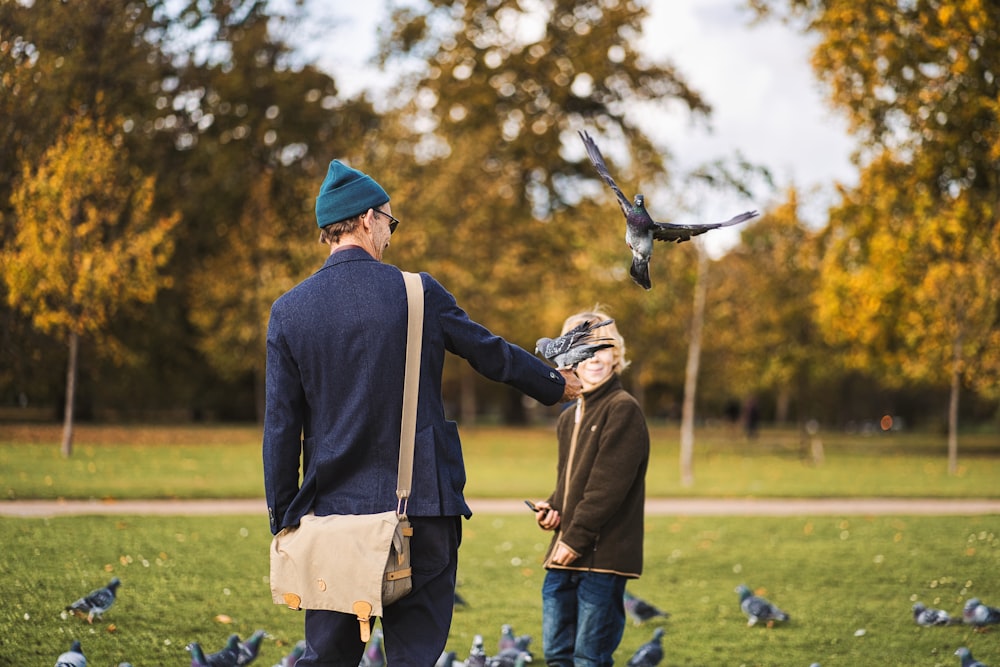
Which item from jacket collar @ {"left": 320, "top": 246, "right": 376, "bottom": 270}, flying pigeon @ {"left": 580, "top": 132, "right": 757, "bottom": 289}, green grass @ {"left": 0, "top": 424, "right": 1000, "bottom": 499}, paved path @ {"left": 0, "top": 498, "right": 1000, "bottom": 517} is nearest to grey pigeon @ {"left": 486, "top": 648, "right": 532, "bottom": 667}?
flying pigeon @ {"left": 580, "top": 132, "right": 757, "bottom": 289}

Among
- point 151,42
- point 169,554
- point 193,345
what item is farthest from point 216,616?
point 193,345

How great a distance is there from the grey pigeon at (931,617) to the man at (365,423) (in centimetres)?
483

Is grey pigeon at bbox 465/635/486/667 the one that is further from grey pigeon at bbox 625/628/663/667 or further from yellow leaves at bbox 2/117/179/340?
yellow leaves at bbox 2/117/179/340

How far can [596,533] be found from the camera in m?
4.80

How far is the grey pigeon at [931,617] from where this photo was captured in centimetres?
705

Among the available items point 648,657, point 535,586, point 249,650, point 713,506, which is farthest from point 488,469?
point 249,650

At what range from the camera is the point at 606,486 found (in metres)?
4.82

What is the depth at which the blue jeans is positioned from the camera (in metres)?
4.73

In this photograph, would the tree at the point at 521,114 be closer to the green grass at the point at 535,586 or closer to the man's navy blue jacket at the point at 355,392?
the green grass at the point at 535,586

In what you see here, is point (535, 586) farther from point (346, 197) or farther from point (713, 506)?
point (713, 506)

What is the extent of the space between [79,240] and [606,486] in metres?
14.4

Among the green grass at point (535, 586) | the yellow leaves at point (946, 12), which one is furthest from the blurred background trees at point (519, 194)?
the green grass at point (535, 586)

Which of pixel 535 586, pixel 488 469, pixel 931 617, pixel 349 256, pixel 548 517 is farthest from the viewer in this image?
pixel 488 469

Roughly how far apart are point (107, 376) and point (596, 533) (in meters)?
27.7
